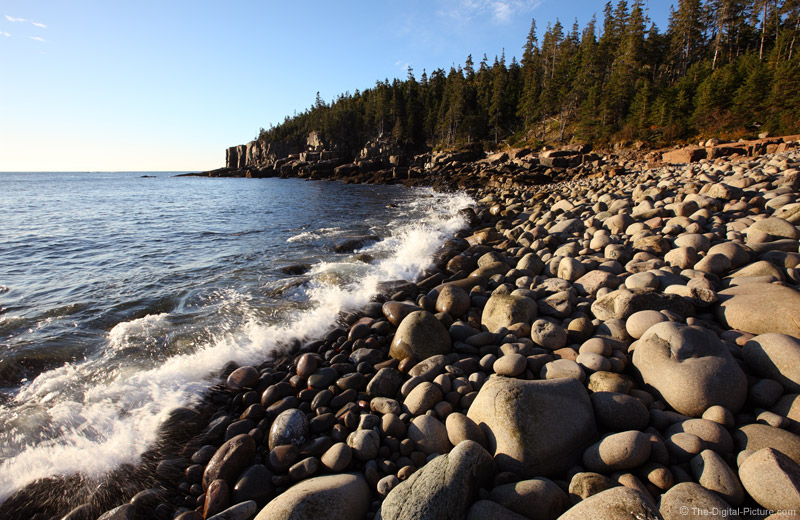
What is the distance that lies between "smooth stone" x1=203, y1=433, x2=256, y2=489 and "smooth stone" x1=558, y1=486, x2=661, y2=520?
115 inches

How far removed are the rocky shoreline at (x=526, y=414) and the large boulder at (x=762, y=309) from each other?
0.06 feet

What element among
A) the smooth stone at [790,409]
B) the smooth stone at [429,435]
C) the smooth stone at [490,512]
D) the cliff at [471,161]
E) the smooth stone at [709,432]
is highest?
the cliff at [471,161]

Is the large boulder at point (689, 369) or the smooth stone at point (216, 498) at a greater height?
the large boulder at point (689, 369)

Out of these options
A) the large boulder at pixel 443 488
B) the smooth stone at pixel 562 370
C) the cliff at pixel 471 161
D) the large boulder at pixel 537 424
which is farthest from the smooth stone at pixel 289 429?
the cliff at pixel 471 161

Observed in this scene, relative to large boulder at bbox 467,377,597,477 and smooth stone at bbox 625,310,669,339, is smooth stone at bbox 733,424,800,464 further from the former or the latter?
smooth stone at bbox 625,310,669,339

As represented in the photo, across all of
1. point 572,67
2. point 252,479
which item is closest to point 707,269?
point 252,479

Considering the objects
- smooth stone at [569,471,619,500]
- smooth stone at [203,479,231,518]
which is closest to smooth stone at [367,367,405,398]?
smooth stone at [203,479,231,518]

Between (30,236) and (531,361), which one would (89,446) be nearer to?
(531,361)

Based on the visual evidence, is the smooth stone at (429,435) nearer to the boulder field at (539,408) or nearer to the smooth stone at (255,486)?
the boulder field at (539,408)

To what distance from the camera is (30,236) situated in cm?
1591

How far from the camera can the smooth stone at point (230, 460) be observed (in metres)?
3.30

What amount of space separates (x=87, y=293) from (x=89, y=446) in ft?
21.5

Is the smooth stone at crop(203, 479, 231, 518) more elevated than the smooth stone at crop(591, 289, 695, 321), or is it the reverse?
the smooth stone at crop(591, 289, 695, 321)

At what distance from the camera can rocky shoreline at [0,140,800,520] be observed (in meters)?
2.54
